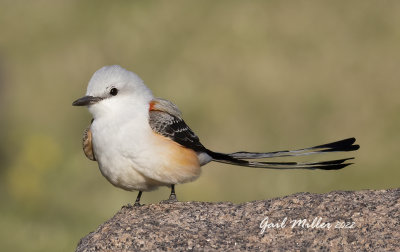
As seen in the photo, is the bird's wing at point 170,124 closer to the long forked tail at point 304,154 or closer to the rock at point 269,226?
the long forked tail at point 304,154

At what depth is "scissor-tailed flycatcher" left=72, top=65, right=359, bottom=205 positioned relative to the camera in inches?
282

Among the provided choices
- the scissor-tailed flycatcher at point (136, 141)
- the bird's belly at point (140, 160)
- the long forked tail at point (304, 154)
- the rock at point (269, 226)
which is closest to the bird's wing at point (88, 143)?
the scissor-tailed flycatcher at point (136, 141)

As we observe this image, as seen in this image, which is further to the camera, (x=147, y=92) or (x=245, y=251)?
(x=147, y=92)

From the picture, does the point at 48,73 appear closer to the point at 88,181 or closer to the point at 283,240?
the point at 88,181

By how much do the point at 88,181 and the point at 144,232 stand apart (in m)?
6.98

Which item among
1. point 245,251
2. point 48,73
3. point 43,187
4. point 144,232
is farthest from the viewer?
point 48,73

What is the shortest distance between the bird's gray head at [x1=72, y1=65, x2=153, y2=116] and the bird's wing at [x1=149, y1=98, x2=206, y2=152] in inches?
7.4

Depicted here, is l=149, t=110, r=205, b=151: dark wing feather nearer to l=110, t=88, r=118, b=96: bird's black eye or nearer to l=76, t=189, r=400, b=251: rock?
l=110, t=88, r=118, b=96: bird's black eye

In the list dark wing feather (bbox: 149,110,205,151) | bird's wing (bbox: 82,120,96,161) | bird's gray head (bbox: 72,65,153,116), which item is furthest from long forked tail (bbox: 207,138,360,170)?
bird's wing (bbox: 82,120,96,161)

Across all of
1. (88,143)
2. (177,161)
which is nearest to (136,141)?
(177,161)

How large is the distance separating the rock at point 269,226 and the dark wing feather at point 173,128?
0.80 meters

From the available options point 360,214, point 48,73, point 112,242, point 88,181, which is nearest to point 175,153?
point 112,242

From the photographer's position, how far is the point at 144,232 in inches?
258

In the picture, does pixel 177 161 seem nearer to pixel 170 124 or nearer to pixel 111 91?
pixel 170 124
